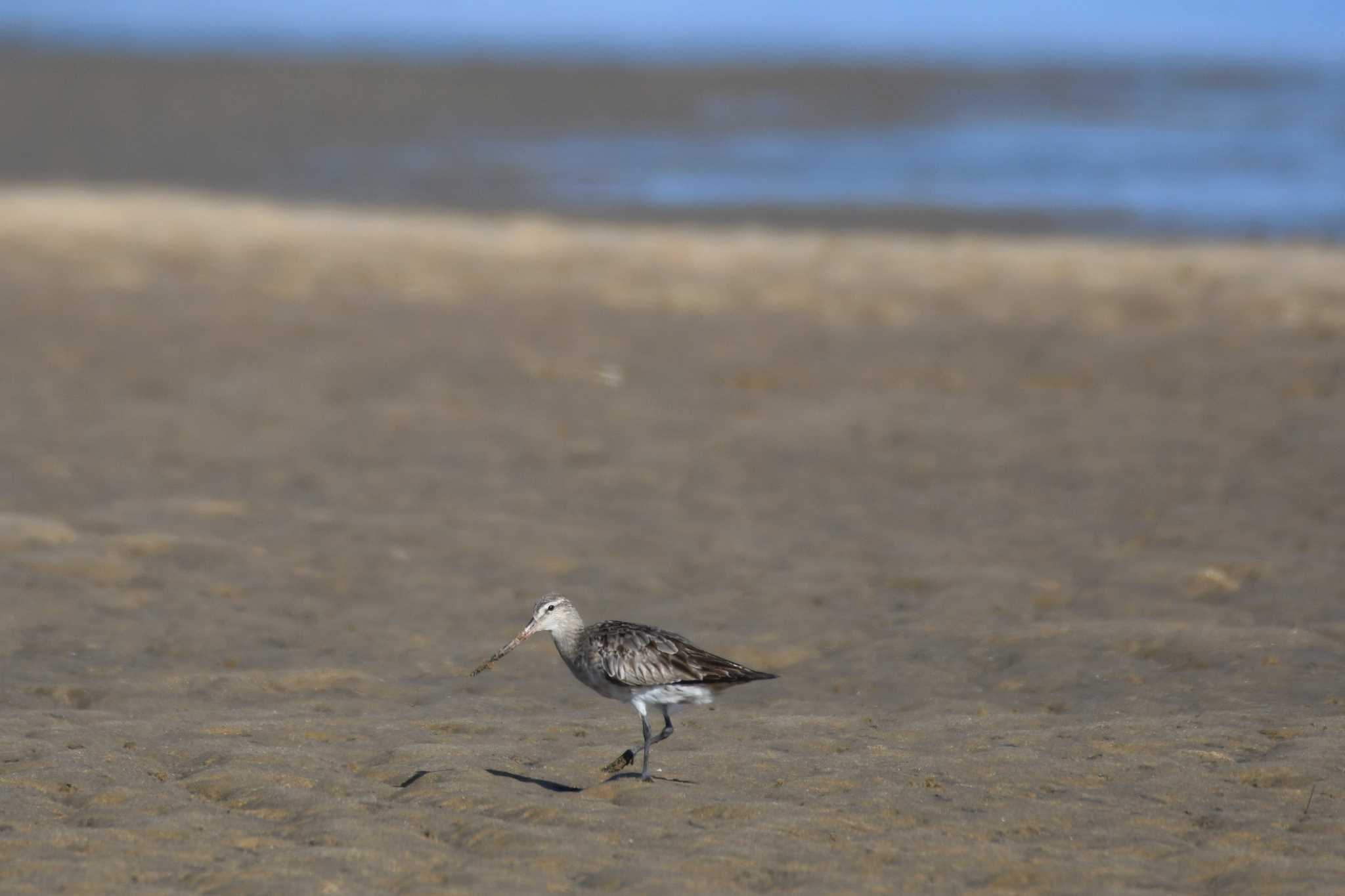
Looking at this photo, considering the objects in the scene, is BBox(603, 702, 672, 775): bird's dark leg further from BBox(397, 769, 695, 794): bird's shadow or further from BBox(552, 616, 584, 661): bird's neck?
BBox(552, 616, 584, 661): bird's neck

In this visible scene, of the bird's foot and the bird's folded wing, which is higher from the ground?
the bird's folded wing

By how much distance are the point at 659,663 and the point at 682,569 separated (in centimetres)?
321

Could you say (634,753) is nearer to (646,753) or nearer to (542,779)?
(646,753)

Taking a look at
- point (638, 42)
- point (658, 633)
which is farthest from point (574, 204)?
point (638, 42)

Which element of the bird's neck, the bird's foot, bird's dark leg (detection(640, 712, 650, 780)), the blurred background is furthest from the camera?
the blurred background

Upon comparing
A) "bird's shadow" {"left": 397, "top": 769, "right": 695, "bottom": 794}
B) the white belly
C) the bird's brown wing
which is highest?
the bird's brown wing

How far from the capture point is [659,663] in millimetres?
6758

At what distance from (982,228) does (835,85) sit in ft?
81.4

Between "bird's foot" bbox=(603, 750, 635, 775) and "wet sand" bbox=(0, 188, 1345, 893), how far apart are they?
6 cm

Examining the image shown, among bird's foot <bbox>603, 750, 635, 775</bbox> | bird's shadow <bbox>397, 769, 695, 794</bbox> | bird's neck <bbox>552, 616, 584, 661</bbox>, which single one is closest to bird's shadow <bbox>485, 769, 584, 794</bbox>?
bird's shadow <bbox>397, 769, 695, 794</bbox>

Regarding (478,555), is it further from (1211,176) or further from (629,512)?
(1211,176)

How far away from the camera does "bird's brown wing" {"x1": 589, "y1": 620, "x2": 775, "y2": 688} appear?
22.1ft

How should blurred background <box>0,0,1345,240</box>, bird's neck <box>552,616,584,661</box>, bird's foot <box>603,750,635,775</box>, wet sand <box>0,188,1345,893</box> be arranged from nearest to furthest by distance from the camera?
wet sand <box>0,188,1345,893</box>, bird's foot <box>603,750,635,775</box>, bird's neck <box>552,616,584,661</box>, blurred background <box>0,0,1345,240</box>

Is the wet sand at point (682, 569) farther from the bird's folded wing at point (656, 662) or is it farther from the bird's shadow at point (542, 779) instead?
the bird's folded wing at point (656, 662)
